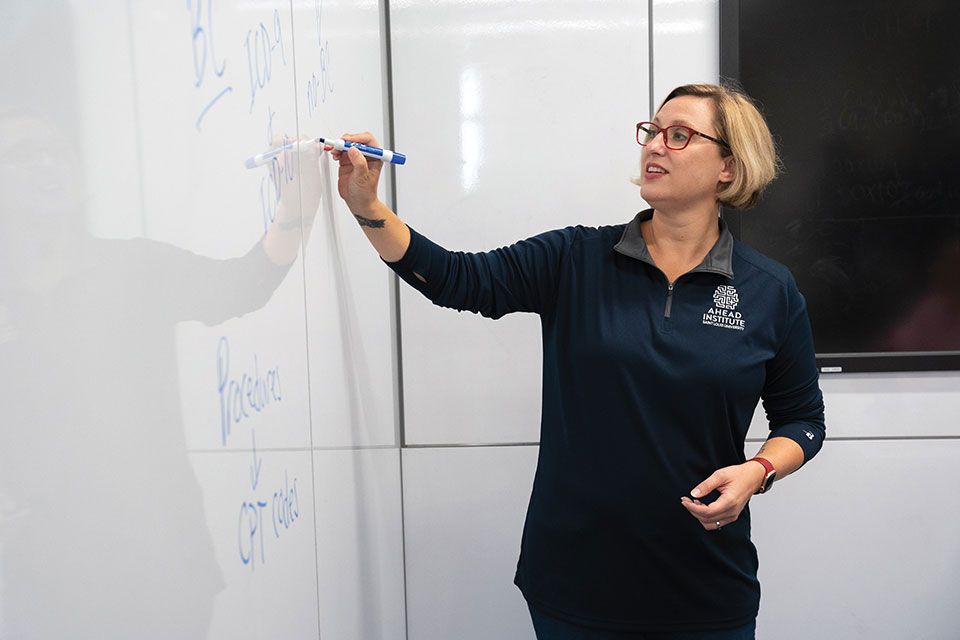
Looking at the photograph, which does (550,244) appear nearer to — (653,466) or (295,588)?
(653,466)

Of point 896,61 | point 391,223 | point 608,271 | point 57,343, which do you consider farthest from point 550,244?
point 896,61

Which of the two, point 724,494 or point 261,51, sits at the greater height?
point 261,51

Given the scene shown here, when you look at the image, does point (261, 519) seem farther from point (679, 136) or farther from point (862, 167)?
point (862, 167)

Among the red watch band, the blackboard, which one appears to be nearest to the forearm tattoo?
the red watch band

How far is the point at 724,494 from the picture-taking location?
1.06 meters

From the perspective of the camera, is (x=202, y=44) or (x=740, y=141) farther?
(x=740, y=141)

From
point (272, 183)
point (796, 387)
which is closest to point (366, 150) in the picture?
point (272, 183)

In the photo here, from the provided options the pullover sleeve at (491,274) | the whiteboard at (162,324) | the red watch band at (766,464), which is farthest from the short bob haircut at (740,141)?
the whiteboard at (162,324)

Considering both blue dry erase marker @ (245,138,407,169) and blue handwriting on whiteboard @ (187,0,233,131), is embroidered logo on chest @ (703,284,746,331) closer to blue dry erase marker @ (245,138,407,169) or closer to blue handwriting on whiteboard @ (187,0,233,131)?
blue dry erase marker @ (245,138,407,169)

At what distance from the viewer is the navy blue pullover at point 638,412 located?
3.70 ft

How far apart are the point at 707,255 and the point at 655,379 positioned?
22 centimetres

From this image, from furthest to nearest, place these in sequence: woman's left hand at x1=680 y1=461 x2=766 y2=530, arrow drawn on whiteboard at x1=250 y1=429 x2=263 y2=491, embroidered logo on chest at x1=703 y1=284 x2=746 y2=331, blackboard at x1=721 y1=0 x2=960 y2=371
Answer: blackboard at x1=721 y1=0 x2=960 y2=371
embroidered logo on chest at x1=703 y1=284 x2=746 y2=331
woman's left hand at x1=680 y1=461 x2=766 y2=530
arrow drawn on whiteboard at x1=250 y1=429 x2=263 y2=491

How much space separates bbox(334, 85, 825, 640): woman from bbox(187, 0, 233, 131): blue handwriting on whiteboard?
50 cm

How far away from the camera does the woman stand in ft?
3.70
